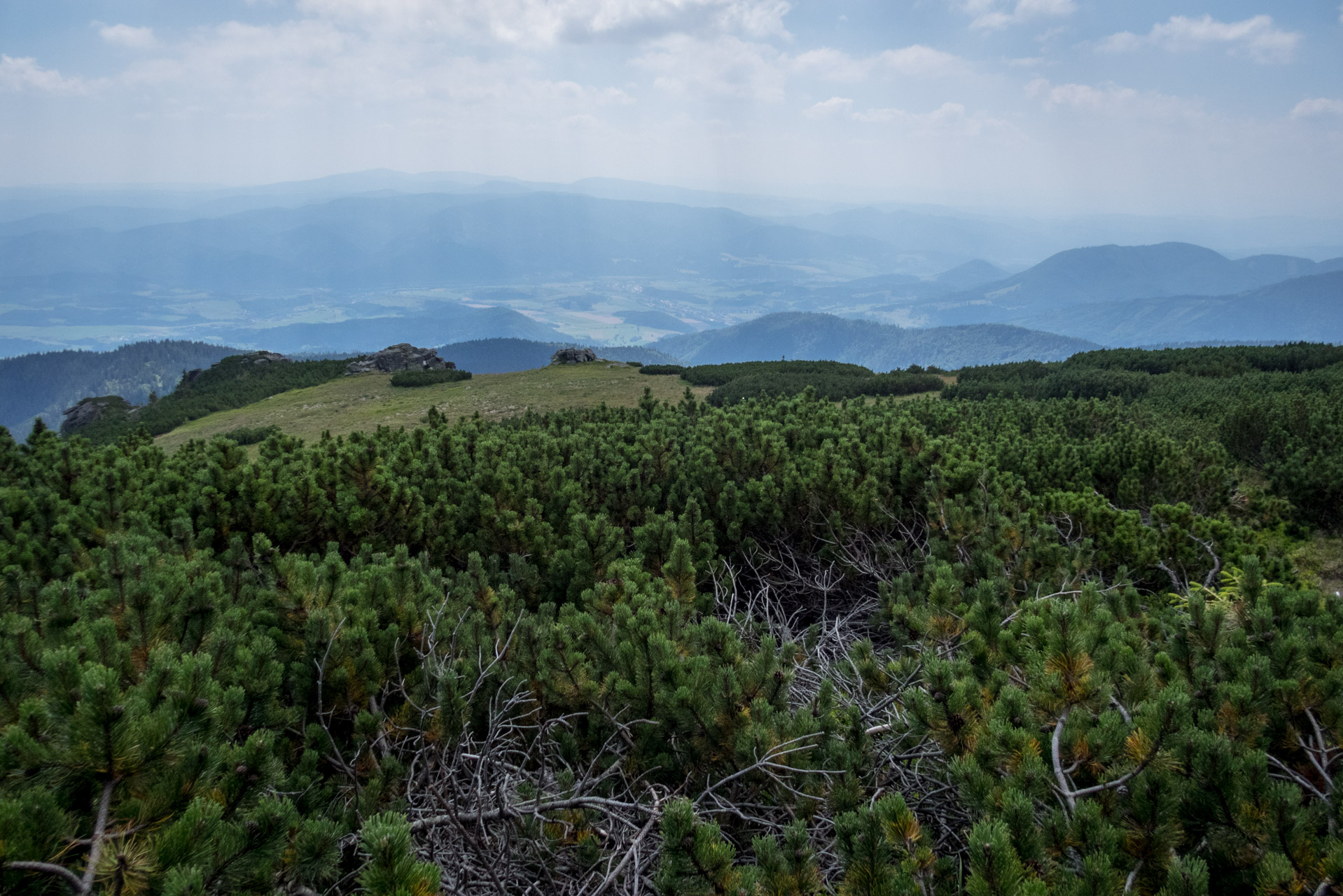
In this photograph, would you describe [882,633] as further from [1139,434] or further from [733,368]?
[733,368]

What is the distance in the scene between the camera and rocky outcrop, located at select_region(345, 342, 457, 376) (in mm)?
31031

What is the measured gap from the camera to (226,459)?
5.23m

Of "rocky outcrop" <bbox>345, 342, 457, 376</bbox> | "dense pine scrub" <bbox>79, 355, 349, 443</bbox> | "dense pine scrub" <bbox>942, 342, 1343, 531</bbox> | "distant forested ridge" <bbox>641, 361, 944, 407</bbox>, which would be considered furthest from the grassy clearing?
"dense pine scrub" <bbox>942, 342, 1343, 531</bbox>

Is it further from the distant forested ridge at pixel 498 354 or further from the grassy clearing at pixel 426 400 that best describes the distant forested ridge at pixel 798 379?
the distant forested ridge at pixel 498 354

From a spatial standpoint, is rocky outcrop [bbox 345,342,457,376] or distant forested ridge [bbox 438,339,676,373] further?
distant forested ridge [bbox 438,339,676,373]

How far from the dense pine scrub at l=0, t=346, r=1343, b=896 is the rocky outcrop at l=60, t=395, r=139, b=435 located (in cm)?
3697

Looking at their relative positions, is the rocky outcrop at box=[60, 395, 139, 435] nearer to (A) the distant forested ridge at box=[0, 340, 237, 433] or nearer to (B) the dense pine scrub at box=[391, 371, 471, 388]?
(B) the dense pine scrub at box=[391, 371, 471, 388]

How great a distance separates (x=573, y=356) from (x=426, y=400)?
8.78 metres

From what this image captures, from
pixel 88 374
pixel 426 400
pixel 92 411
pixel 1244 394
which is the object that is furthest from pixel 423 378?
pixel 88 374

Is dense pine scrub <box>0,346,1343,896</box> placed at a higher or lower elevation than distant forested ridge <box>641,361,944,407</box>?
higher

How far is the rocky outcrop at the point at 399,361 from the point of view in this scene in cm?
3103

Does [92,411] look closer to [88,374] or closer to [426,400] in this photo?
[426,400]

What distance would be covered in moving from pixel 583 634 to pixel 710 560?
6.49 feet

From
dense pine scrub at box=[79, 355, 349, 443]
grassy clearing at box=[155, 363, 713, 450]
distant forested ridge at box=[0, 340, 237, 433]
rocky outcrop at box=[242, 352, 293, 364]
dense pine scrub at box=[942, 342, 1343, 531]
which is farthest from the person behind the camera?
distant forested ridge at box=[0, 340, 237, 433]
